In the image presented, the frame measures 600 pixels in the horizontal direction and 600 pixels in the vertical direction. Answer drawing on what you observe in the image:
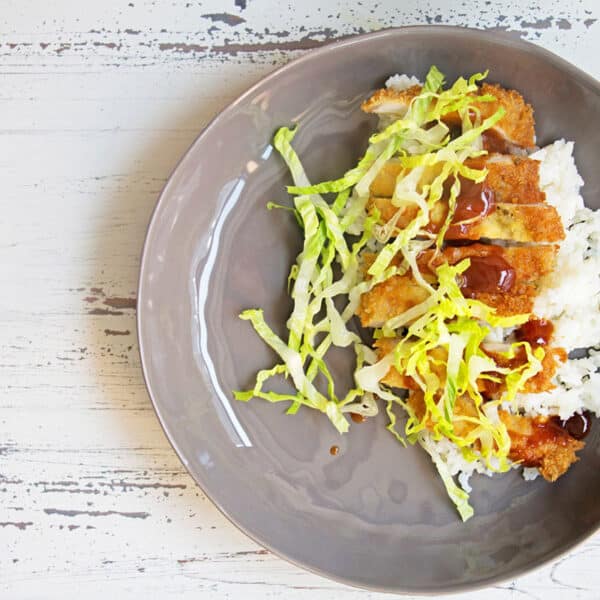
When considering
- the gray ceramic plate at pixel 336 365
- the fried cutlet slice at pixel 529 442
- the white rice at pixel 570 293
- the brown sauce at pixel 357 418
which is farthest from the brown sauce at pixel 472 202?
the brown sauce at pixel 357 418

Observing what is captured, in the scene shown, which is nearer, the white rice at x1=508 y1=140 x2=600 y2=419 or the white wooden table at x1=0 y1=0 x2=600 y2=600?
the white rice at x1=508 y1=140 x2=600 y2=419

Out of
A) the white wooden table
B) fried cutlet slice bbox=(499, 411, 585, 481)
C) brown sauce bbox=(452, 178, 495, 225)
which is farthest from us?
the white wooden table

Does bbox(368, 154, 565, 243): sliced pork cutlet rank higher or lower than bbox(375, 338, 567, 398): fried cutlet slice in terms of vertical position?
higher

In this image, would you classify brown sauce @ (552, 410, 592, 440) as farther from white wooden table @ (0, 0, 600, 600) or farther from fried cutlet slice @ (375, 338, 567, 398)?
white wooden table @ (0, 0, 600, 600)

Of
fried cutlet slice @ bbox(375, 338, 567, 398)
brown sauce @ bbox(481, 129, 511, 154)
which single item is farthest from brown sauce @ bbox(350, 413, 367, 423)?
brown sauce @ bbox(481, 129, 511, 154)

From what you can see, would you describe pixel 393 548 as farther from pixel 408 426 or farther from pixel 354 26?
pixel 354 26

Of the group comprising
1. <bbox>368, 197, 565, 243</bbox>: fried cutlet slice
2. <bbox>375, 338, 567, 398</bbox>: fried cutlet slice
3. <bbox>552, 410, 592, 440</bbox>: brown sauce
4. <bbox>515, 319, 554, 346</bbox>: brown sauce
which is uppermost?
<bbox>368, 197, 565, 243</bbox>: fried cutlet slice

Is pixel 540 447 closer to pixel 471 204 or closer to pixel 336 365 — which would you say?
pixel 336 365
